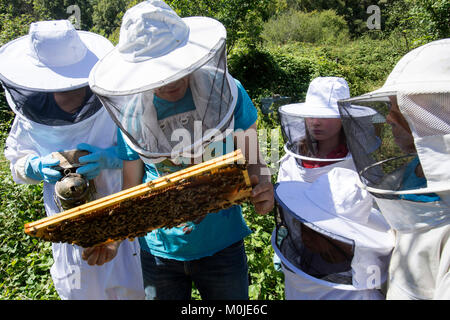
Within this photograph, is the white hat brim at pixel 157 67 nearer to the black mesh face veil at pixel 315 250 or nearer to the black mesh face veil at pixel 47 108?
the black mesh face veil at pixel 47 108

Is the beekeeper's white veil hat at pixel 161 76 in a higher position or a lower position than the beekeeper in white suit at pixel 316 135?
higher

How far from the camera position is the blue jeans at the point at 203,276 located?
67.4 inches

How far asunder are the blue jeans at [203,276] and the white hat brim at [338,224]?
16.6 inches

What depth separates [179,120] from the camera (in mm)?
1515

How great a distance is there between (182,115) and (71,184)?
2.65ft

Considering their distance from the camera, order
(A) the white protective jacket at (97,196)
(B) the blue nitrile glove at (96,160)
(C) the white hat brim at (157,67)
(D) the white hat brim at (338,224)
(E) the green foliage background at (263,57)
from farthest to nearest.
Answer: (E) the green foliage background at (263,57), (A) the white protective jacket at (97,196), (B) the blue nitrile glove at (96,160), (D) the white hat brim at (338,224), (C) the white hat brim at (157,67)

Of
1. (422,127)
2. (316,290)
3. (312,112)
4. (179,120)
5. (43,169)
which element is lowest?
(316,290)

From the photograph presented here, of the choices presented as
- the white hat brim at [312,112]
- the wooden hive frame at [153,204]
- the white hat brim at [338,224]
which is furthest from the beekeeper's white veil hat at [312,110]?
the wooden hive frame at [153,204]

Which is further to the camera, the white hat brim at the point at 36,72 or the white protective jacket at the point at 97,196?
the white protective jacket at the point at 97,196

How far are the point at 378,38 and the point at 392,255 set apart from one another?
22410 mm

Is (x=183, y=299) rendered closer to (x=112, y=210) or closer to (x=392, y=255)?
(x=112, y=210)

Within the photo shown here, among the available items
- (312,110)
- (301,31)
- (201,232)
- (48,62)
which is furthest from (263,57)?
(201,232)

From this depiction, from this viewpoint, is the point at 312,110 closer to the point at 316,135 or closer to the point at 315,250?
the point at 316,135
